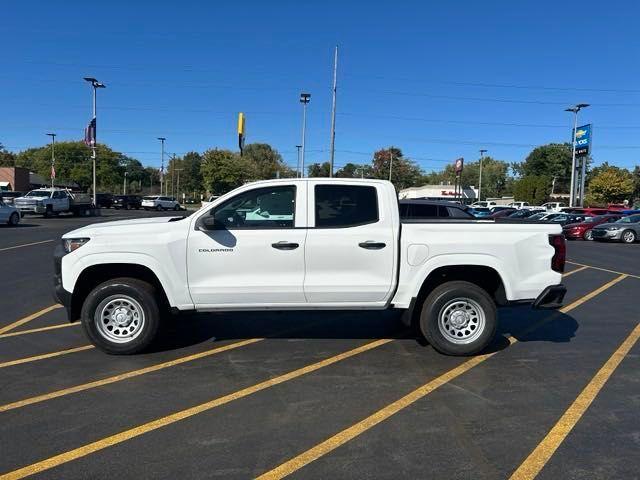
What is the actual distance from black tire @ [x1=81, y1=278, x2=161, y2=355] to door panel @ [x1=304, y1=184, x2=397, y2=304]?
5.50 feet

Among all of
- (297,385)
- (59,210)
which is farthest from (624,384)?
(59,210)

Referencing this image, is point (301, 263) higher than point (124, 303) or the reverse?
higher

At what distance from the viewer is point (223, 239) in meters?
5.67

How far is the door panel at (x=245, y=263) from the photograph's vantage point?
5680 millimetres

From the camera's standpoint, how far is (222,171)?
65375 millimetres

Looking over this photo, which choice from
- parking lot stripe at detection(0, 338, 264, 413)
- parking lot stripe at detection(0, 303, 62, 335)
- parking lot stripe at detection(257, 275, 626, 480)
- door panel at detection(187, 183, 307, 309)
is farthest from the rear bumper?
parking lot stripe at detection(0, 303, 62, 335)

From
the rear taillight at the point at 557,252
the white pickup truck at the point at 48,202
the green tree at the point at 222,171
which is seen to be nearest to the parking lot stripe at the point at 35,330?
the rear taillight at the point at 557,252

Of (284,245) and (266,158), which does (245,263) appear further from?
(266,158)

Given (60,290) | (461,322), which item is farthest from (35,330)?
(461,322)

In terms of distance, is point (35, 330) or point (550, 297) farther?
point (35, 330)

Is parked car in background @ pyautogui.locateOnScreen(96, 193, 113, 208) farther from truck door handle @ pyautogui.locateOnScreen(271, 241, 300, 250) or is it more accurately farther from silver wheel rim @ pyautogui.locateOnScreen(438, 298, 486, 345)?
silver wheel rim @ pyautogui.locateOnScreen(438, 298, 486, 345)

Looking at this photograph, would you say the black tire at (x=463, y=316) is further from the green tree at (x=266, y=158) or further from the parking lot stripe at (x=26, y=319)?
the green tree at (x=266, y=158)

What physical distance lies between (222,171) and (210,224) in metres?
61.3

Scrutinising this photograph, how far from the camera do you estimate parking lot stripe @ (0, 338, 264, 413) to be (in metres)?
4.58
